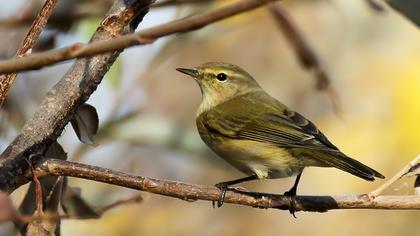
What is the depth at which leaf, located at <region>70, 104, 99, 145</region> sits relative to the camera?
195 centimetres

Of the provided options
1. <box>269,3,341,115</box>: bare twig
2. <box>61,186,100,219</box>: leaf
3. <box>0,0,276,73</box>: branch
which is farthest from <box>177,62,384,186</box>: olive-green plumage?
<box>0,0,276,73</box>: branch

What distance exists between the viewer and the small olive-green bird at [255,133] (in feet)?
9.80

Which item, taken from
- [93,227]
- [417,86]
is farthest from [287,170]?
[417,86]

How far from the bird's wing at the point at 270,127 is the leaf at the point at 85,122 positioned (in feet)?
3.92

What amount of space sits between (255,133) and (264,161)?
0.84ft

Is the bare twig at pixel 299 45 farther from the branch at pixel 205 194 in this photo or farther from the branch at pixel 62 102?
the branch at pixel 62 102

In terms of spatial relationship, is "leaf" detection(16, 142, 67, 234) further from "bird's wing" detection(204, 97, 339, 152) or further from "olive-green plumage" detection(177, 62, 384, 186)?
"bird's wing" detection(204, 97, 339, 152)

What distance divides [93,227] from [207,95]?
45.7 inches

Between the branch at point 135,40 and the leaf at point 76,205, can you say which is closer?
the branch at point 135,40

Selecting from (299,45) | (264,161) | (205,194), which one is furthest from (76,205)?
(299,45)

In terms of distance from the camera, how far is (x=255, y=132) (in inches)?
131

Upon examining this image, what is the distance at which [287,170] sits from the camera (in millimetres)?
3059

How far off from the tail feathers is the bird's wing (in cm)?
8

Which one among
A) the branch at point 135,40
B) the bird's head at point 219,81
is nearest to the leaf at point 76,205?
the branch at point 135,40
